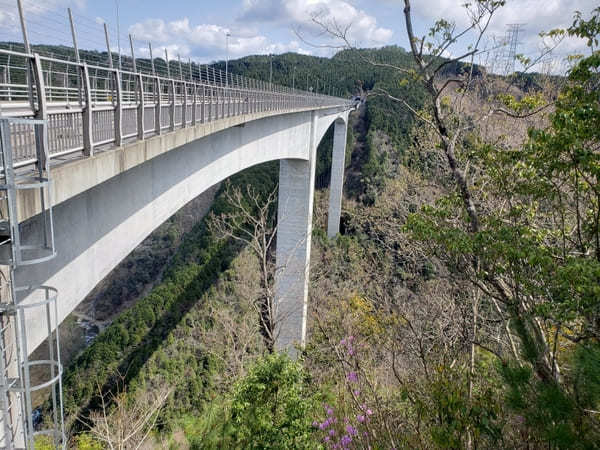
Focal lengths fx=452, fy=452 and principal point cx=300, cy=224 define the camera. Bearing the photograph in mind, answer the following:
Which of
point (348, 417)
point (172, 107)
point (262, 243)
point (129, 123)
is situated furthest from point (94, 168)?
point (262, 243)

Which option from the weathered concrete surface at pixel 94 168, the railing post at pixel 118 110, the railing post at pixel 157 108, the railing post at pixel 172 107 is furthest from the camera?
the railing post at pixel 172 107

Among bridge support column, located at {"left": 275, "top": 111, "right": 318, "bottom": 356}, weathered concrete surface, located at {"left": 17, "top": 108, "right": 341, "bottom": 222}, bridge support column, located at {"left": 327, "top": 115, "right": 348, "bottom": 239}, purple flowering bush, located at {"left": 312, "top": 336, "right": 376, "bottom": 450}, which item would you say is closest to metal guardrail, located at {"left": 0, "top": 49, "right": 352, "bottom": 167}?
weathered concrete surface, located at {"left": 17, "top": 108, "right": 341, "bottom": 222}

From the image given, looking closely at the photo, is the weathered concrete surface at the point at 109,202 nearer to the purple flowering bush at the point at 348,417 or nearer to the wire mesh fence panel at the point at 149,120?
the wire mesh fence panel at the point at 149,120

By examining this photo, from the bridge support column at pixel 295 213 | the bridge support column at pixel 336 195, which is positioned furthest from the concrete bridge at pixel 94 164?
the bridge support column at pixel 336 195

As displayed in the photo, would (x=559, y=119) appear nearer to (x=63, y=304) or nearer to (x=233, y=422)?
(x=63, y=304)

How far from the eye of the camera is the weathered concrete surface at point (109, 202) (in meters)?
4.38

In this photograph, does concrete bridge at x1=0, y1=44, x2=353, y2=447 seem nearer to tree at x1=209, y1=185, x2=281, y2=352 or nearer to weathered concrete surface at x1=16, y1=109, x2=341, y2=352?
weathered concrete surface at x1=16, y1=109, x2=341, y2=352

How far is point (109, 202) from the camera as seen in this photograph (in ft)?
19.3

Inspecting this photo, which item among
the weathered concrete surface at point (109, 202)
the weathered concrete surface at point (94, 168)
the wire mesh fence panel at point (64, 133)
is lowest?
the weathered concrete surface at point (109, 202)

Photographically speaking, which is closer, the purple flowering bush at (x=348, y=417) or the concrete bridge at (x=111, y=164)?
the concrete bridge at (x=111, y=164)

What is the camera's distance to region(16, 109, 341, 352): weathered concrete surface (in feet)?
14.4

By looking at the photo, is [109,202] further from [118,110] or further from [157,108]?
[157,108]

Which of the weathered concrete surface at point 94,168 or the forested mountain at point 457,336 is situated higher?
the weathered concrete surface at point 94,168

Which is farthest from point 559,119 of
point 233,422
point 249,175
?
point 249,175
